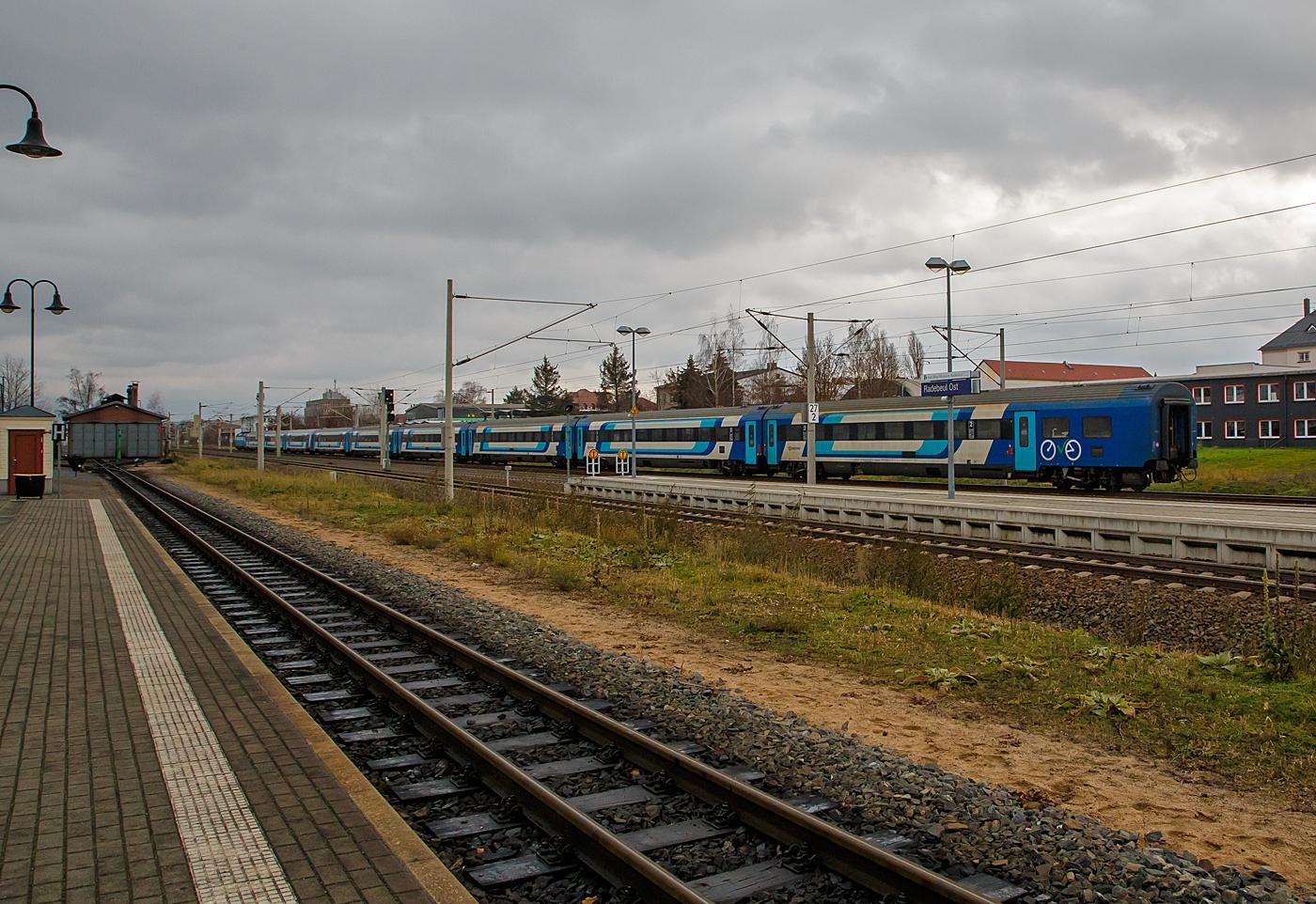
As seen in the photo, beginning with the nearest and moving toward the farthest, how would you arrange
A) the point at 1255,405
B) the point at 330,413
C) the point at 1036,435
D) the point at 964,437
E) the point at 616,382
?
the point at 1036,435
the point at 964,437
the point at 1255,405
the point at 616,382
the point at 330,413

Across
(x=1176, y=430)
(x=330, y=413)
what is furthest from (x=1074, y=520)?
(x=330, y=413)

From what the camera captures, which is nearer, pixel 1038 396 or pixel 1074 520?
pixel 1074 520

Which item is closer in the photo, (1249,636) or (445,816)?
(445,816)

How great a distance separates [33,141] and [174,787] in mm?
11946

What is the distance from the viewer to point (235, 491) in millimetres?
37938

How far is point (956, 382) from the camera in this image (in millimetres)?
20938

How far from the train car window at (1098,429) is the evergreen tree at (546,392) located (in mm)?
77127

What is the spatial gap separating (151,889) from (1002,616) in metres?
9.96

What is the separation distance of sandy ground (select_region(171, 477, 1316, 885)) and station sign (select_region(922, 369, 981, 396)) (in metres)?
12.6

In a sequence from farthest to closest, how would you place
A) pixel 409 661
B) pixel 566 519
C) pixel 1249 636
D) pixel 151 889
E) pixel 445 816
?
pixel 566 519 < pixel 1249 636 < pixel 409 661 < pixel 445 816 < pixel 151 889

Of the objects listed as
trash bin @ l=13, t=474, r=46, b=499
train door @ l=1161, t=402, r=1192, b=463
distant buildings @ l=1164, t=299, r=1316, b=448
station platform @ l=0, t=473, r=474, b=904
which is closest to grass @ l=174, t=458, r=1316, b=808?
station platform @ l=0, t=473, r=474, b=904

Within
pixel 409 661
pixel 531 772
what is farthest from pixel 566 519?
pixel 531 772

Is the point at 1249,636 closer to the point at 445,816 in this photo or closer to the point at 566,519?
the point at 445,816

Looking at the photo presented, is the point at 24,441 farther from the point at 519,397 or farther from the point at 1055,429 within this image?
the point at 519,397
